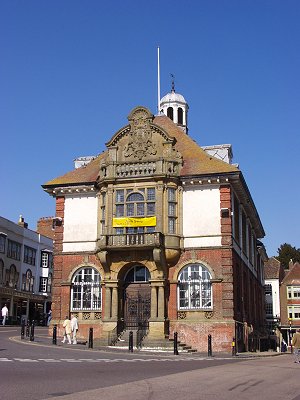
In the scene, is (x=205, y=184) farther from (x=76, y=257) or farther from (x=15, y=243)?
(x=15, y=243)

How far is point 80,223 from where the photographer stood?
117 feet

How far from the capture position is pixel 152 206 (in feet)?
111

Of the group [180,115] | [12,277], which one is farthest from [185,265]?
[12,277]

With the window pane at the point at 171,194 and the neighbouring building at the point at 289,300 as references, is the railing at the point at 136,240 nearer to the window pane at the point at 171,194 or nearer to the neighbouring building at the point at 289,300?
the window pane at the point at 171,194

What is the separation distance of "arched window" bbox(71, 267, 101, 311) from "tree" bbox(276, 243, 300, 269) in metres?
72.2

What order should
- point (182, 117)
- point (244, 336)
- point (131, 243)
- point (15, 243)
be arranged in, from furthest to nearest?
point (15, 243) → point (182, 117) → point (244, 336) → point (131, 243)

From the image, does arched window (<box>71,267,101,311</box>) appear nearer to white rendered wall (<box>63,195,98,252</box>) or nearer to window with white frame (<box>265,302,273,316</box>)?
white rendered wall (<box>63,195,98,252</box>)

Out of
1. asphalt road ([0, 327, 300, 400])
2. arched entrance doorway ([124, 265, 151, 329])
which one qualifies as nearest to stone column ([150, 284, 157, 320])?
arched entrance doorway ([124, 265, 151, 329])

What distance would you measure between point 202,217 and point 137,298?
20.8ft

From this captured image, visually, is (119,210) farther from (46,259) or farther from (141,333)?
(46,259)

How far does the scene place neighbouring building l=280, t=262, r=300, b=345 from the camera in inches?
3307

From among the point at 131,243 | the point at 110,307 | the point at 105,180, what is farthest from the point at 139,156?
the point at 110,307

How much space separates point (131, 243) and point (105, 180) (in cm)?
467

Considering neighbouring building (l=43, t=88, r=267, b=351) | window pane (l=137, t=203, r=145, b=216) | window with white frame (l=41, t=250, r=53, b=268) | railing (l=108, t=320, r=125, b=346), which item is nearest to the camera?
railing (l=108, t=320, r=125, b=346)
